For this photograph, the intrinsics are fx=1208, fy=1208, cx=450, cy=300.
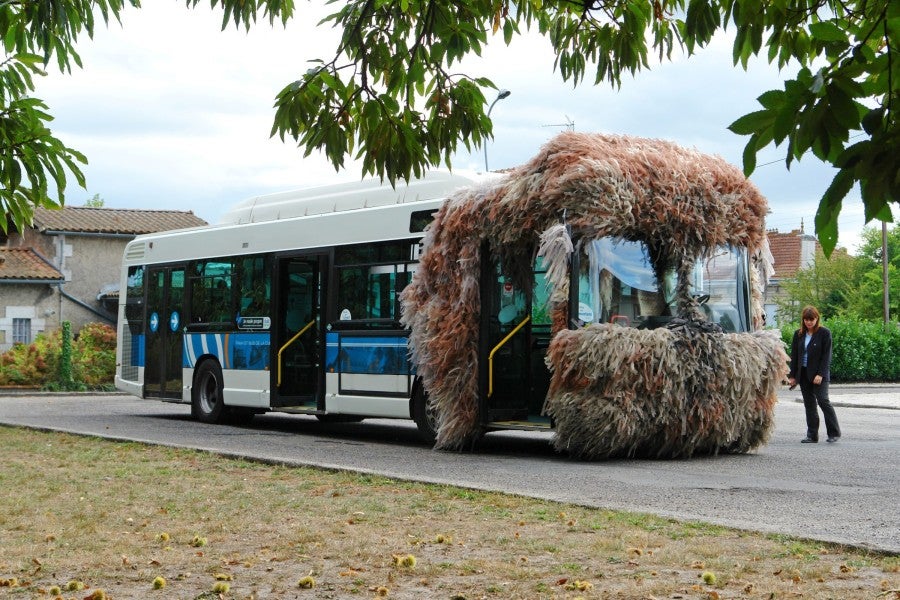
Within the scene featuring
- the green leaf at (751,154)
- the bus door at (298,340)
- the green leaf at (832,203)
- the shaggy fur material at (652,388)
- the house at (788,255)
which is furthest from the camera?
the house at (788,255)

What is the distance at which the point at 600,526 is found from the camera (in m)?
7.59

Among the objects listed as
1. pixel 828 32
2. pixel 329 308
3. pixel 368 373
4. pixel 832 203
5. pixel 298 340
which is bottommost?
pixel 368 373

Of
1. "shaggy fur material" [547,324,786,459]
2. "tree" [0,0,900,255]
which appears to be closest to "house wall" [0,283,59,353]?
"shaggy fur material" [547,324,786,459]

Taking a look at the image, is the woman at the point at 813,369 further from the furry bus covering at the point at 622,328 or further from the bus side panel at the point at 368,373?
the bus side panel at the point at 368,373

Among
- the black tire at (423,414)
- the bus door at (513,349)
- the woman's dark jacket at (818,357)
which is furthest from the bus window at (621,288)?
the woman's dark jacket at (818,357)

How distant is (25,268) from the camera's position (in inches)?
1576

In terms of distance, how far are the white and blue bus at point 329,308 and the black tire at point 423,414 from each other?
0.07 feet

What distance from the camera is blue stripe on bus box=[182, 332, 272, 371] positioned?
17328 millimetres

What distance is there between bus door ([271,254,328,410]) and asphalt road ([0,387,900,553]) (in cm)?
59

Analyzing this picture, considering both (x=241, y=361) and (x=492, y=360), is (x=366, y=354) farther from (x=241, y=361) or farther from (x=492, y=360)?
(x=241, y=361)

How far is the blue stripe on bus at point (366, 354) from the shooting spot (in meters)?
14.7

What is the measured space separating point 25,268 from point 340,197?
26.6 meters

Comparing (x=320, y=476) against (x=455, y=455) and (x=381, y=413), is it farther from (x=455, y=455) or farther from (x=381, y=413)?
(x=381, y=413)

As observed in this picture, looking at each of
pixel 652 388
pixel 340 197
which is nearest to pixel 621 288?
pixel 652 388
